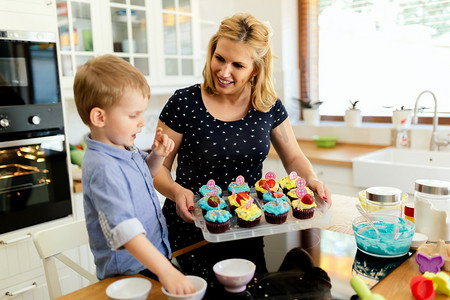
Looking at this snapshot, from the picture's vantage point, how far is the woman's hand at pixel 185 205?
4.39ft

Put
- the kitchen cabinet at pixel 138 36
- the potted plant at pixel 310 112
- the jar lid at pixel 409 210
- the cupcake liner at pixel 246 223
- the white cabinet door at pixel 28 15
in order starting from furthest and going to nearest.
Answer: the potted plant at pixel 310 112, the kitchen cabinet at pixel 138 36, the white cabinet door at pixel 28 15, the jar lid at pixel 409 210, the cupcake liner at pixel 246 223

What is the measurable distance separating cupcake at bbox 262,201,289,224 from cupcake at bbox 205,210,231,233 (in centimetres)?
15

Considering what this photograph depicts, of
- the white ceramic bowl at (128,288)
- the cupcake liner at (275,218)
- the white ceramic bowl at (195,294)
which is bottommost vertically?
the white ceramic bowl at (128,288)

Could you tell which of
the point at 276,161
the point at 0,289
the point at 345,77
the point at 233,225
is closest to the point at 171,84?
the point at 276,161

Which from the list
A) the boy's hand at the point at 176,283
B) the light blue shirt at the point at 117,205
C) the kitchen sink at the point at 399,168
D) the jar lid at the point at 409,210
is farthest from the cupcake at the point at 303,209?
the kitchen sink at the point at 399,168

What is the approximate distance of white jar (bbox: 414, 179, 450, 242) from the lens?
4.11 ft


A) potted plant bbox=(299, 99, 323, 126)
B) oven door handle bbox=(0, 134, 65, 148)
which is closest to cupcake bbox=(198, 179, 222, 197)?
oven door handle bbox=(0, 134, 65, 148)

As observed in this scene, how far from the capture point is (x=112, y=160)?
1.07m

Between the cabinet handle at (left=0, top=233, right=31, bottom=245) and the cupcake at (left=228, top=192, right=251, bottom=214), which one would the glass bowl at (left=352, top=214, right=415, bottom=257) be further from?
the cabinet handle at (left=0, top=233, right=31, bottom=245)

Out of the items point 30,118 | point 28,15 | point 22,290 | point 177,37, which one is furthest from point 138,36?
point 22,290

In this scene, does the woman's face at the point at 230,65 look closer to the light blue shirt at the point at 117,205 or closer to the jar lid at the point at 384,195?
the light blue shirt at the point at 117,205

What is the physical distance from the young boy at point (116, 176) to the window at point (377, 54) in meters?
2.41

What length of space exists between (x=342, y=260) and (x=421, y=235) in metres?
0.29

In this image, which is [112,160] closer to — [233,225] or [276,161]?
[233,225]
